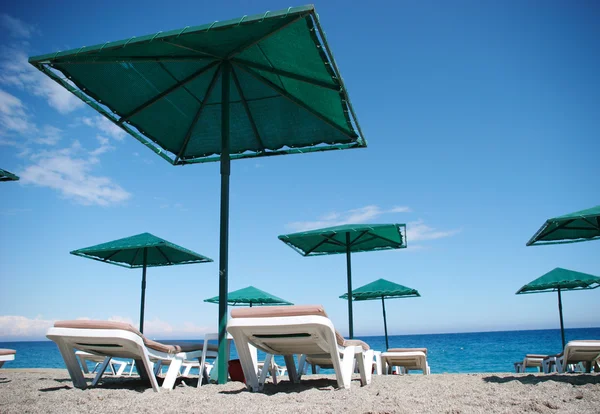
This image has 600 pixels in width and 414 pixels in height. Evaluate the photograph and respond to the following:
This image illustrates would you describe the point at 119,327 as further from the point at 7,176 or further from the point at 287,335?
the point at 7,176

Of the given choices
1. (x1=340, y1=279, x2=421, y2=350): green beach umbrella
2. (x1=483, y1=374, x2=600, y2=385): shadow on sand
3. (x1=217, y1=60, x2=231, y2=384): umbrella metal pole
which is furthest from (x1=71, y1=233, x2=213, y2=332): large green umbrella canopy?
(x1=483, y1=374, x2=600, y2=385): shadow on sand

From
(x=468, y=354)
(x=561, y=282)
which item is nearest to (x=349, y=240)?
(x=561, y=282)

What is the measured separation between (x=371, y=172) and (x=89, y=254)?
979 centimetres

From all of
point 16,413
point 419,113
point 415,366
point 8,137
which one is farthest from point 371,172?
point 16,413

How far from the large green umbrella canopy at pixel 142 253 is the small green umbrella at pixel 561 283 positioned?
8850 millimetres

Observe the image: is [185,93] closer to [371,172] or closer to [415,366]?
[415,366]

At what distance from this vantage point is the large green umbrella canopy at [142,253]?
8312 millimetres

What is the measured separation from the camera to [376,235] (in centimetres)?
924

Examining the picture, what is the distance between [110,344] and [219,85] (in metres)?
3.86

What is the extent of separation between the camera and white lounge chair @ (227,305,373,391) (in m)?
3.29

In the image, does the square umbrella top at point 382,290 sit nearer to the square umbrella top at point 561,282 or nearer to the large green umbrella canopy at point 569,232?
the square umbrella top at point 561,282

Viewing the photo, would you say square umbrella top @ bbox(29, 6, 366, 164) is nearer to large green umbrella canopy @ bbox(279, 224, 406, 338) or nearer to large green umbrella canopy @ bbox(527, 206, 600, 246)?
large green umbrella canopy @ bbox(279, 224, 406, 338)

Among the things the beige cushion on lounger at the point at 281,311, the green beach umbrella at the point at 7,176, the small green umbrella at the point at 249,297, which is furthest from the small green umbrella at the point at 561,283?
the green beach umbrella at the point at 7,176

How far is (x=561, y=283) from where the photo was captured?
1106 cm
